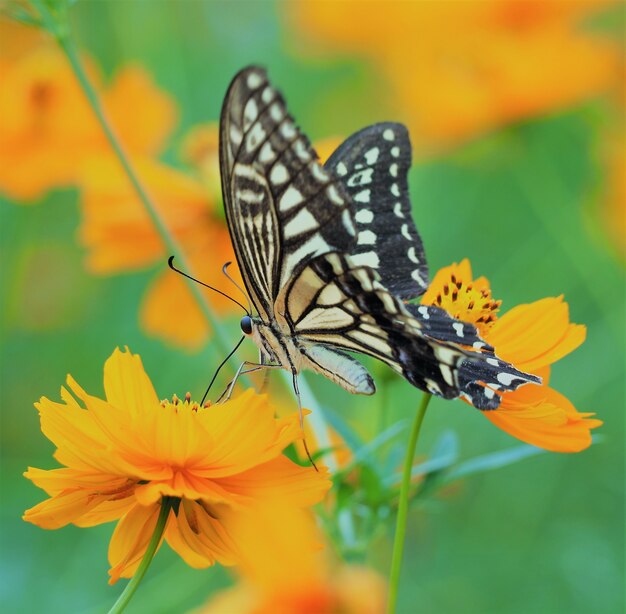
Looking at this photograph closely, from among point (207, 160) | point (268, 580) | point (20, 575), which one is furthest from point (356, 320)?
point (20, 575)

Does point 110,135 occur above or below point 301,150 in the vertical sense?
above

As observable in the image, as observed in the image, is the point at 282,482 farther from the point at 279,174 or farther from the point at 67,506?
the point at 279,174

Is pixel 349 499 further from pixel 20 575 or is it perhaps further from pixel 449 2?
pixel 449 2

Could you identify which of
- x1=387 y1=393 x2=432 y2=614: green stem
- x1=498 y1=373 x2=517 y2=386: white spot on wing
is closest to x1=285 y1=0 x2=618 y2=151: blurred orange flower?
x1=498 y1=373 x2=517 y2=386: white spot on wing

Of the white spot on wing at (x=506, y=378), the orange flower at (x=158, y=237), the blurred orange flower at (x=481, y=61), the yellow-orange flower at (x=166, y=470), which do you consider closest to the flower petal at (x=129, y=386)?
the yellow-orange flower at (x=166, y=470)

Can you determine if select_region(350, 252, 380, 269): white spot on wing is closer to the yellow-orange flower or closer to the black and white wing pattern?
the black and white wing pattern

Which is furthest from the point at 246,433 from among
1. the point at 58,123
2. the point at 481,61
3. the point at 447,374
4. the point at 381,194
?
the point at 481,61

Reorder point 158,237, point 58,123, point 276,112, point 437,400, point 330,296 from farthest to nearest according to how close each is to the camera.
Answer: point 437,400 < point 58,123 < point 158,237 < point 330,296 < point 276,112

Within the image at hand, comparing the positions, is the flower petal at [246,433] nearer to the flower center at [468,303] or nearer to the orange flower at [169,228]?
the flower center at [468,303]
